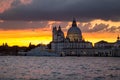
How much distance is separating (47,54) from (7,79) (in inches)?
6136

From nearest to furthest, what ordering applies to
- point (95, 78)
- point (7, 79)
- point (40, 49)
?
point (7, 79) < point (95, 78) < point (40, 49)

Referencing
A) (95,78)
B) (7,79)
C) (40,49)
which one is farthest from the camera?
(40,49)

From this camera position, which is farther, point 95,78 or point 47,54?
point 47,54

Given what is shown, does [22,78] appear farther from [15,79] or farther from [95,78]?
[95,78]

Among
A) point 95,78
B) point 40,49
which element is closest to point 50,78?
point 95,78

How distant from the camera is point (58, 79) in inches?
1614

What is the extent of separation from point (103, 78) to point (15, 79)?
29.2 feet

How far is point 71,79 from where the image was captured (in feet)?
135

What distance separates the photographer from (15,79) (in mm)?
40156

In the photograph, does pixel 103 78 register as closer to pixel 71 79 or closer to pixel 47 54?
pixel 71 79

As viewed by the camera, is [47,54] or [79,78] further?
[47,54]

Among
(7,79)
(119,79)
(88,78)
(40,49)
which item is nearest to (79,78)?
(88,78)

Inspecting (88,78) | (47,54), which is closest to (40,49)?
(47,54)

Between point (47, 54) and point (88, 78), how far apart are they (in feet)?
503
